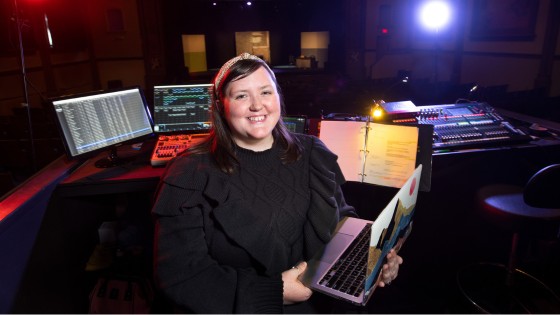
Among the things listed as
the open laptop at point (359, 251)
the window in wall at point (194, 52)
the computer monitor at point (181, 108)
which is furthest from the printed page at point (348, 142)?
the window in wall at point (194, 52)

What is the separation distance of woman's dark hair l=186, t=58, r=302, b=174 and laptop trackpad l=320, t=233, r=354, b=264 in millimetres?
394

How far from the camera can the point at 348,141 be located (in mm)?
2072

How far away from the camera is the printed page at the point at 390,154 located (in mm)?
1977

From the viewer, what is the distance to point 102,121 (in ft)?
7.29

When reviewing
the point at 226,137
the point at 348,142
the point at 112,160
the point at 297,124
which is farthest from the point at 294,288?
the point at 112,160

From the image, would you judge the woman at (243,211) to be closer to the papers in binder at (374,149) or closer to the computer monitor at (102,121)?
the papers in binder at (374,149)

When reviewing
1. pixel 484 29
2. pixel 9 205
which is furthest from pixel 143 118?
pixel 484 29

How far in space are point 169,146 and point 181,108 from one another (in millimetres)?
319

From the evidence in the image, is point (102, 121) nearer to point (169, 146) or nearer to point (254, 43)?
point (169, 146)

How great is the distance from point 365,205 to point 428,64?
29.3 feet

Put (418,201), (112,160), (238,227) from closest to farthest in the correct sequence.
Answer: (238,227), (112,160), (418,201)

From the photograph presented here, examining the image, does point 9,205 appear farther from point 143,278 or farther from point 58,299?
point 143,278

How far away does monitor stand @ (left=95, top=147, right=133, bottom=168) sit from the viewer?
2.28 meters

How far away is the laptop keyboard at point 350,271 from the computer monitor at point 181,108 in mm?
1401
